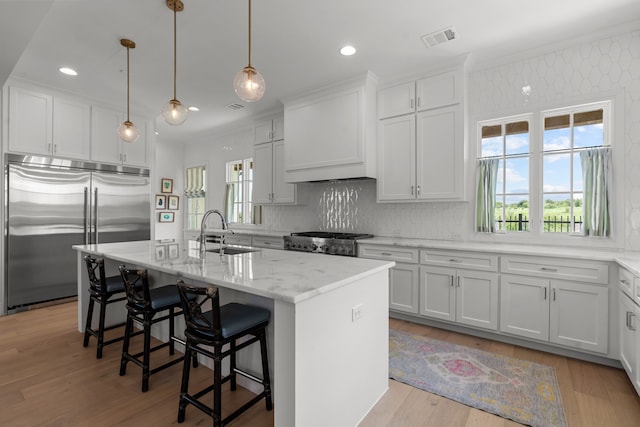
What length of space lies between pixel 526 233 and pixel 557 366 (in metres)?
1.30

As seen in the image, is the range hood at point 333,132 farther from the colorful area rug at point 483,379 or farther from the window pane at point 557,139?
the colorful area rug at point 483,379

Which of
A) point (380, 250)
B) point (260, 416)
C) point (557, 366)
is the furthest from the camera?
point (380, 250)

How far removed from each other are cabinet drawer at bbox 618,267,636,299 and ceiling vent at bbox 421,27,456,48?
236 centimetres

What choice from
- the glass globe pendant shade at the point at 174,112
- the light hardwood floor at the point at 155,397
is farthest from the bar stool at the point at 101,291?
the glass globe pendant shade at the point at 174,112

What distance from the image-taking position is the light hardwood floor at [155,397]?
1.96 m

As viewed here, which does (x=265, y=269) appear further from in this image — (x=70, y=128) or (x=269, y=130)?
(x=70, y=128)

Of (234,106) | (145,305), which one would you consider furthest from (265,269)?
(234,106)

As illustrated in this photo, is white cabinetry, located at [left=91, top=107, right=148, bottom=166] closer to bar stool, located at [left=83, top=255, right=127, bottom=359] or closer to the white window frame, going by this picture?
bar stool, located at [left=83, top=255, right=127, bottom=359]

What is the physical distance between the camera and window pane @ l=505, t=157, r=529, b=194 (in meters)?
3.41

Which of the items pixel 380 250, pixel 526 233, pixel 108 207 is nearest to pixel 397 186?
pixel 380 250

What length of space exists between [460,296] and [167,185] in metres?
6.15

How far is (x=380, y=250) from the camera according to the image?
376cm

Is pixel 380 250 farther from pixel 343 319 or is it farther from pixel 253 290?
pixel 253 290

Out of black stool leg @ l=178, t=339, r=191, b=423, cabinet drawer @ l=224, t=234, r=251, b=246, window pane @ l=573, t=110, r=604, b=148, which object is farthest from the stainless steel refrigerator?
window pane @ l=573, t=110, r=604, b=148
